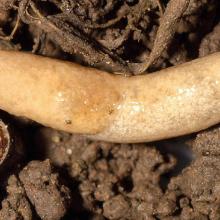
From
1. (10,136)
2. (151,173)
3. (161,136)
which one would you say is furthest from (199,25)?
(10,136)

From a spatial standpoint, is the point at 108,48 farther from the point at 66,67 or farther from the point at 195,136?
the point at 195,136

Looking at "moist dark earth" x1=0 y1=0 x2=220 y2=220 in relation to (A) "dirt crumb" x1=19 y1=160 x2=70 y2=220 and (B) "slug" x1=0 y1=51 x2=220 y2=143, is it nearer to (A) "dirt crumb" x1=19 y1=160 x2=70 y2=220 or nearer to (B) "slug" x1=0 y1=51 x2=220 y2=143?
(A) "dirt crumb" x1=19 y1=160 x2=70 y2=220

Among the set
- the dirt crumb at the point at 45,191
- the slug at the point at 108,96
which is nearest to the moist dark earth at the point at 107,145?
the dirt crumb at the point at 45,191

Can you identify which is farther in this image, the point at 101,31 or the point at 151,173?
the point at 151,173

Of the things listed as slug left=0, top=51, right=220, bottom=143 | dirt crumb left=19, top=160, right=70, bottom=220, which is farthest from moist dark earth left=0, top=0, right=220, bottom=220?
slug left=0, top=51, right=220, bottom=143

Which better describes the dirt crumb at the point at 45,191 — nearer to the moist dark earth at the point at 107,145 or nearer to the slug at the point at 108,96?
the moist dark earth at the point at 107,145

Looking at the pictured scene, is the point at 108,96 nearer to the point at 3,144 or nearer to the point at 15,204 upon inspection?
the point at 3,144
